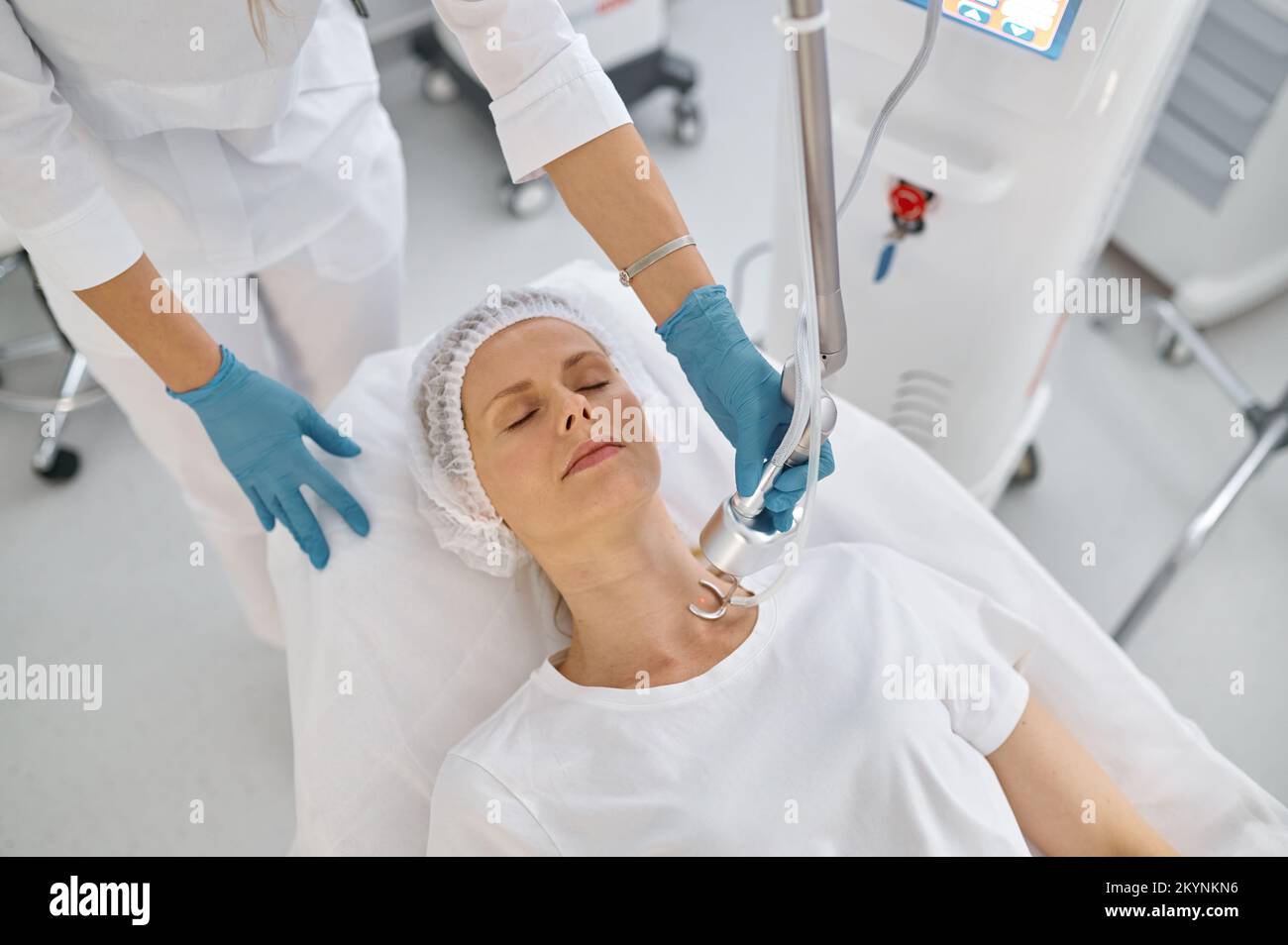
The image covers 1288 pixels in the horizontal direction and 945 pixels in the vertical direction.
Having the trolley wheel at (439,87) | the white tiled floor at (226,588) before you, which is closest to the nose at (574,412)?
the white tiled floor at (226,588)

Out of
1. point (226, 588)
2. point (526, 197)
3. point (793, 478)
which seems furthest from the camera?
point (526, 197)

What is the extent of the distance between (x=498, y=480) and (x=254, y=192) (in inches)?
20.1

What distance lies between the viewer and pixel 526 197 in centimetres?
266

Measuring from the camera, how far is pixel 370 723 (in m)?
1.29

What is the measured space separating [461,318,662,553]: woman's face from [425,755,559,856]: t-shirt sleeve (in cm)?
30

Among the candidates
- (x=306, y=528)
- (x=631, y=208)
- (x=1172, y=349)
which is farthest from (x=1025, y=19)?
(x=1172, y=349)

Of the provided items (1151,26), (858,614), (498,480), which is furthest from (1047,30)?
(498,480)

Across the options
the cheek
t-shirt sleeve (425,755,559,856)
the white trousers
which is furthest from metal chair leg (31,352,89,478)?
t-shirt sleeve (425,755,559,856)

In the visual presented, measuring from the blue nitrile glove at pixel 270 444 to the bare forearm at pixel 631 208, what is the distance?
0.47 metres

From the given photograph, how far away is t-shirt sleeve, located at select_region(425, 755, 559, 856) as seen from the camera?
1.16 meters

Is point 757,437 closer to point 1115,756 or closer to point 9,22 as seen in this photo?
point 1115,756

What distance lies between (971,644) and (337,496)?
0.85 m

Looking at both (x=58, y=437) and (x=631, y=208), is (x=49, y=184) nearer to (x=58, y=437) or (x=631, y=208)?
(x=631, y=208)

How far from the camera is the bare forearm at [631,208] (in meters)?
1.17
